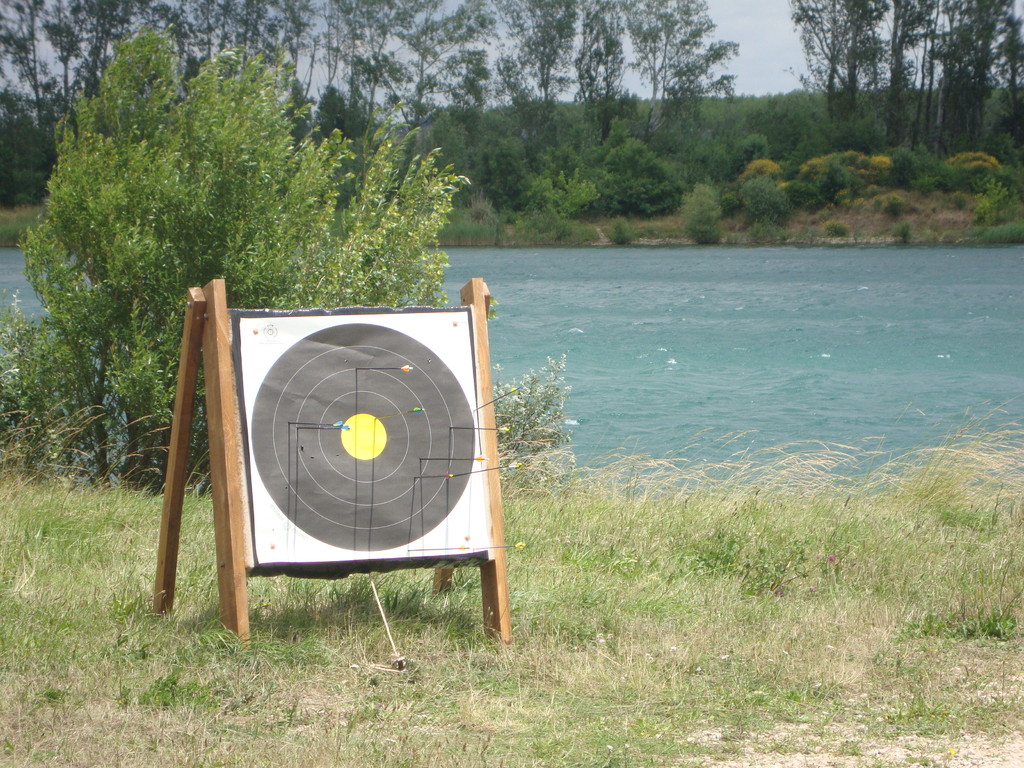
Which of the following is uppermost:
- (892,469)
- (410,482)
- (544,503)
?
(410,482)

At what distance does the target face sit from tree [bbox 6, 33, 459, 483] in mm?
4599

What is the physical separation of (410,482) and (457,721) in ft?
3.60

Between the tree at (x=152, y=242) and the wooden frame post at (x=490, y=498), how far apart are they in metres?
4.74

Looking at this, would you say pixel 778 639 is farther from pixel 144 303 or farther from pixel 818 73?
pixel 818 73

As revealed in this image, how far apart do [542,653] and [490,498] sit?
0.65m

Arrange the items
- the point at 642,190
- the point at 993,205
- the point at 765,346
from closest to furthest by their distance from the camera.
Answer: the point at 765,346 → the point at 993,205 → the point at 642,190

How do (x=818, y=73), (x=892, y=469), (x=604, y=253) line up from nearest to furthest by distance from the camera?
(x=892, y=469) → (x=604, y=253) → (x=818, y=73)

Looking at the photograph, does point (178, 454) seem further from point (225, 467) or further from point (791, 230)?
point (791, 230)

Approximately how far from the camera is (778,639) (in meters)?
4.29

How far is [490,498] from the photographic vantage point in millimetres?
4344

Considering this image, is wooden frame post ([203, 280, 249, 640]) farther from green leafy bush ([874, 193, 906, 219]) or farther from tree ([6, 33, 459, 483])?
green leafy bush ([874, 193, 906, 219])

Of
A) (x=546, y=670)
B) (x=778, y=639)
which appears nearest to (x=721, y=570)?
(x=778, y=639)

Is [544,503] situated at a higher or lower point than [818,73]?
lower

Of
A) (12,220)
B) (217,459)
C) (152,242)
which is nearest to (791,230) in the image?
(12,220)
